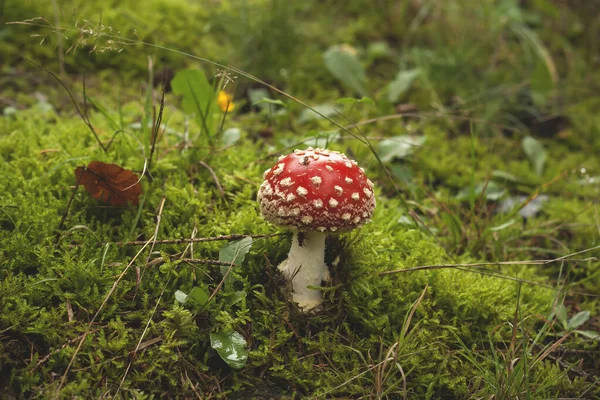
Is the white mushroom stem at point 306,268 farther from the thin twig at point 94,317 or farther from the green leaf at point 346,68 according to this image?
the green leaf at point 346,68

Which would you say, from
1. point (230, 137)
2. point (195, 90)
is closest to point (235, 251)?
point (230, 137)

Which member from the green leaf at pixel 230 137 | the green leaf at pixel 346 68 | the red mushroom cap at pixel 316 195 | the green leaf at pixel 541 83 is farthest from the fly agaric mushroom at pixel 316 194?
the green leaf at pixel 541 83

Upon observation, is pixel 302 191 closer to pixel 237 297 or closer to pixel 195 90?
pixel 237 297

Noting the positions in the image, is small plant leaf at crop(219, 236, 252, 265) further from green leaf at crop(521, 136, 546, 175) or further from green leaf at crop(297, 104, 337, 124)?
green leaf at crop(521, 136, 546, 175)

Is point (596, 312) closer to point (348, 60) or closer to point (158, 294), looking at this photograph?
point (158, 294)

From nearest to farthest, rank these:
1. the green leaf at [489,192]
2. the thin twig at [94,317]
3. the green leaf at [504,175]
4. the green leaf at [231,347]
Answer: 1. the thin twig at [94,317]
2. the green leaf at [231,347]
3. the green leaf at [489,192]
4. the green leaf at [504,175]

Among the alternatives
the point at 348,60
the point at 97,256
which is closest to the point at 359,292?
the point at 97,256

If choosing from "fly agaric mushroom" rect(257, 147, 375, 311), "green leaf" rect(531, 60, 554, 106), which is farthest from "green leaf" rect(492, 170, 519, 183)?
"fly agaric mushroom" rect(257, 147, 375, 311)
